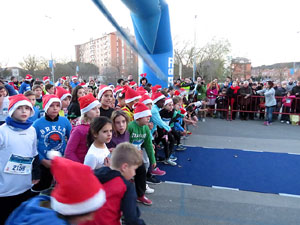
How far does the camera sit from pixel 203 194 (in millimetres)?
3537

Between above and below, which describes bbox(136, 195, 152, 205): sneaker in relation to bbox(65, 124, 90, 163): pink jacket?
Result: below

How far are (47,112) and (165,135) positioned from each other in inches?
99.6

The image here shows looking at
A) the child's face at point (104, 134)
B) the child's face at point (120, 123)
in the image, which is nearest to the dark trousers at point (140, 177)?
the child's face at point (120, 123)

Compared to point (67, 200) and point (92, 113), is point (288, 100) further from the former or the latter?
point (67, 200)

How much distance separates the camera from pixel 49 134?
105 inches

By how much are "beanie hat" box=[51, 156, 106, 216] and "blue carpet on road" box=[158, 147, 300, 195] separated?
314 centimetres

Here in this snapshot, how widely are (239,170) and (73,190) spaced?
4148 mm

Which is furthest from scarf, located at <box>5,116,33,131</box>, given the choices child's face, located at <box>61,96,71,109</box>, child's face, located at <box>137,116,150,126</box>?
child's face, located at <box>61,96,71,109</box>

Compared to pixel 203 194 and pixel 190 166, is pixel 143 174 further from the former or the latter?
pixel 190 166

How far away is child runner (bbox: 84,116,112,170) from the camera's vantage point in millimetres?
2225

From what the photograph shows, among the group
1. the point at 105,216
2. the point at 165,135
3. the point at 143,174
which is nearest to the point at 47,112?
the point at 143,174

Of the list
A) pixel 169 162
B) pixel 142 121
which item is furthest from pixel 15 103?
pixel 169 162

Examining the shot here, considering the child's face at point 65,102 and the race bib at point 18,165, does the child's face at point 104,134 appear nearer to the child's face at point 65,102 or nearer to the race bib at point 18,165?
the race bib at point 18,165

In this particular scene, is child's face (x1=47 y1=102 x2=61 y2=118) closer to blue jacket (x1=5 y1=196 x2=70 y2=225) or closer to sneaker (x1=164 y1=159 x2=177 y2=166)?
blue jacket (x1=5 y1=196 x2=70 y2=225)
